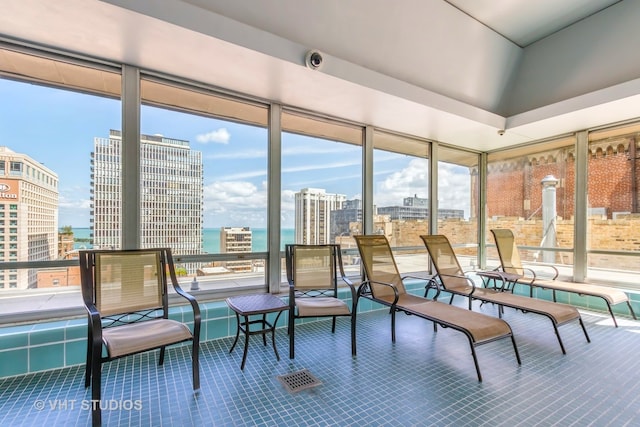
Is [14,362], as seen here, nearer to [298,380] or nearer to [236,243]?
[236,243]

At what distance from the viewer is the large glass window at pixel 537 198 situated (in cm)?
509

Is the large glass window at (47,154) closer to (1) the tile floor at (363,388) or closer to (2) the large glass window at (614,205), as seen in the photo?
(1) the tile floor at (363,388)

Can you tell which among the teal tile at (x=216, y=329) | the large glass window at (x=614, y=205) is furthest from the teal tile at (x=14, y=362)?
the large glass window at (x=614, y=205)

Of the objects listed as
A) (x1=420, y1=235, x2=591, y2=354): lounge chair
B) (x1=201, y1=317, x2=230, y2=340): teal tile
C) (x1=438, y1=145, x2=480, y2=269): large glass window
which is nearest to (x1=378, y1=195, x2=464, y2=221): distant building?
(x1=438, y1=145, x2=480, y2=269): large glass window

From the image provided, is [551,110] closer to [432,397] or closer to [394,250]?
[394,250]

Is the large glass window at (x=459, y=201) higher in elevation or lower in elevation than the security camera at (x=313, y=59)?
lower

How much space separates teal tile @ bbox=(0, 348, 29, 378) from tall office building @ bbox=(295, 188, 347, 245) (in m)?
2.85

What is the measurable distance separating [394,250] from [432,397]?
9.74ft

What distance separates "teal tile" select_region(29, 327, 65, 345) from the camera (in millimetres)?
2555

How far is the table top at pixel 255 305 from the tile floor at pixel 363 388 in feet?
1.66

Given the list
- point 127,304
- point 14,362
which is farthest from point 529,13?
point 14,362

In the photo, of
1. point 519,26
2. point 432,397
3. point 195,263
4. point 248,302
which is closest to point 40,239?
point 195,263

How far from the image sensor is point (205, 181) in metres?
3.60

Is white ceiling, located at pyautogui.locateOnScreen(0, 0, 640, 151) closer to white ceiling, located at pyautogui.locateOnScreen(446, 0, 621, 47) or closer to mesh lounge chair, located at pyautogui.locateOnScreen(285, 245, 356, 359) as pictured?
white ceiling, located at pyautogui.locateOnScreen(446, 0, 621, 47)
